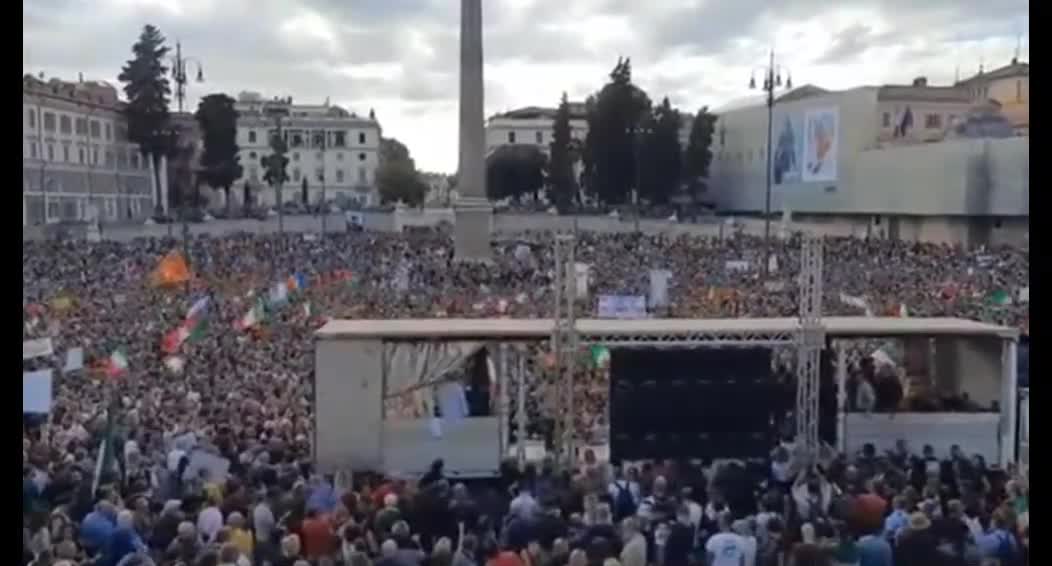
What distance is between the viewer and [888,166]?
47.8 metres

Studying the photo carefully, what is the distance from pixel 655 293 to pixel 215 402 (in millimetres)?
9351

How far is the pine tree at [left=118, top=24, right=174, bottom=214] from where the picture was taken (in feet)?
194

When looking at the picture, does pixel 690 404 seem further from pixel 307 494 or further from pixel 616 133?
pixel 616 133

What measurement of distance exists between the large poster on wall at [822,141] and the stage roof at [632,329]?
41.1 metres

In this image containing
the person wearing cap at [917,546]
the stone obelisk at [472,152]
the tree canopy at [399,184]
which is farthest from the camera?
the tree canopy at [399,184]

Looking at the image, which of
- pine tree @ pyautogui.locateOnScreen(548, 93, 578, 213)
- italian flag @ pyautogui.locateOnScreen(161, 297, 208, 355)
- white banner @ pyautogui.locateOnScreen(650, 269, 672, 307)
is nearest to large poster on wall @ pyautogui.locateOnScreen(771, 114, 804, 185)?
pine tree @ pyautogui.locateOnScreen(548, 93, 578, 213)

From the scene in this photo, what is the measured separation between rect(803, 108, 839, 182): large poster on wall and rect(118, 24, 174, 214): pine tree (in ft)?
102

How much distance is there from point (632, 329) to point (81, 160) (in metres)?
57.9

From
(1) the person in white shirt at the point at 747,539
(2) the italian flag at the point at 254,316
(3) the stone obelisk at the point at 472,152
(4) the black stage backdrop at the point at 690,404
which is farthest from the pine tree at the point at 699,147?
(1) the person in white shirt at the point at 747,539

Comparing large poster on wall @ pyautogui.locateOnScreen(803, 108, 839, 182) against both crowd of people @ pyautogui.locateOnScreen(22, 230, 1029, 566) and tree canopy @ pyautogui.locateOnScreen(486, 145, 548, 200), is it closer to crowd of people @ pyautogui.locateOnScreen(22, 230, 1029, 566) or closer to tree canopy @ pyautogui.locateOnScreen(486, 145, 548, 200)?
tree canopy @ pyautogui.locateOnScreen(486, 145, 548, 200)

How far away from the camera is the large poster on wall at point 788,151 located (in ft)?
177

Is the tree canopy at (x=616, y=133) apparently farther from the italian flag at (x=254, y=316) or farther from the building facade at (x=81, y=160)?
the italian flag at (x=254, y=316)

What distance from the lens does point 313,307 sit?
2089 centimetres
